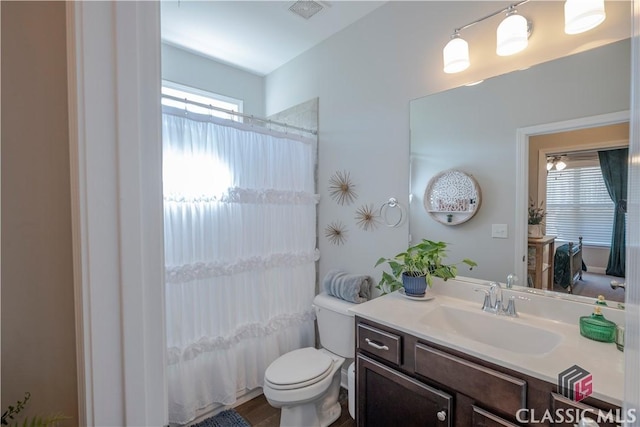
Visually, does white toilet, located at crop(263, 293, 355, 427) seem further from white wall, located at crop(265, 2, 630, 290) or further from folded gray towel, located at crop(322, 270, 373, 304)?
white wall, located at crop(265, 2, 630, 290)

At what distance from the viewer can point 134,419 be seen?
494mm

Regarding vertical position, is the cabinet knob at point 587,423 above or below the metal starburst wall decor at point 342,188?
below

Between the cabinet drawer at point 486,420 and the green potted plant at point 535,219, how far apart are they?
34.0 inches

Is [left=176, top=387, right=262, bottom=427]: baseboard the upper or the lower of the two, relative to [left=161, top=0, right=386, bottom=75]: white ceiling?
lower

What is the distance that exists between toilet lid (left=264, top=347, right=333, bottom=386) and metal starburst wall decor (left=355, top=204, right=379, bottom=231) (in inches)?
35.8

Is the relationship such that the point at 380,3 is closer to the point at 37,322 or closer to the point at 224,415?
the point at 37,322

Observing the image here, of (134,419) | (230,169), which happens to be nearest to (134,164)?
(134,419)

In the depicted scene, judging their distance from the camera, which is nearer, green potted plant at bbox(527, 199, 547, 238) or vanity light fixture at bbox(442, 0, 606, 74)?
vanity light fixture at bbox(442, 0, 606, 74)

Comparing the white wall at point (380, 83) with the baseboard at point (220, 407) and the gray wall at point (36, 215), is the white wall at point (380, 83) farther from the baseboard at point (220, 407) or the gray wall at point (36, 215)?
the gray wall at point (36, 215)

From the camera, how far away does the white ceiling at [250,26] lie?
194 centimetres

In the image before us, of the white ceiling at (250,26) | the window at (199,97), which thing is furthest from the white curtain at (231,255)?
the white ceiling at (250,26)

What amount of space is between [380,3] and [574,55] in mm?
1218

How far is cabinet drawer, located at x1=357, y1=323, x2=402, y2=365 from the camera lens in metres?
1.29

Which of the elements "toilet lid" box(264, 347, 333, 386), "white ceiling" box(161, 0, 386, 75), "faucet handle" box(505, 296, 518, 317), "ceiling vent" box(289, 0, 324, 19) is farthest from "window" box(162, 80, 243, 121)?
"faucet handle" box(505, 296, 518, 317)
